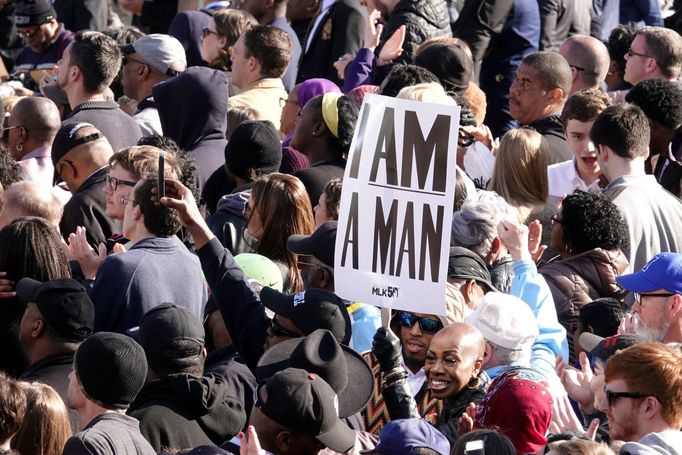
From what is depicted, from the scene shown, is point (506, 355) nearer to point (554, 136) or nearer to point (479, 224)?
point (479, 224)

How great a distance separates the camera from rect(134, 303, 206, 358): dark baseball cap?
5215 mm

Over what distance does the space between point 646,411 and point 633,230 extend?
2245 millimetres

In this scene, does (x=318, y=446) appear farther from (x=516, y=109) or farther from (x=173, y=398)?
(x=516, y=109)

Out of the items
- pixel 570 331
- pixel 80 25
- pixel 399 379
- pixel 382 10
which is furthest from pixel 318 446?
pixel 80 25

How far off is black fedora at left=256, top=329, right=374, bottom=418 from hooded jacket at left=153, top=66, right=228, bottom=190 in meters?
3.40

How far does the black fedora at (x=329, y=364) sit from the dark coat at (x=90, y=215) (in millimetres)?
2283

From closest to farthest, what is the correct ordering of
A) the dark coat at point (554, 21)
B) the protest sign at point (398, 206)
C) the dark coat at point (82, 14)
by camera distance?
1. the protest sign at point (398, 206)
2. the dark coat at point (554, 21)
3. the dark coat at point (82, 14)

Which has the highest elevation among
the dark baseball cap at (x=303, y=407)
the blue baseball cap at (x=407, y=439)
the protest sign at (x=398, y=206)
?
the protest sign at (x=398, y=206)

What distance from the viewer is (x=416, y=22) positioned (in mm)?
10055

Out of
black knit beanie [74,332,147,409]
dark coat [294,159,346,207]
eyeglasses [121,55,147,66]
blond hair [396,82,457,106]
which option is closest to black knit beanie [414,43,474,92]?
blond hair [396,82,457,106]

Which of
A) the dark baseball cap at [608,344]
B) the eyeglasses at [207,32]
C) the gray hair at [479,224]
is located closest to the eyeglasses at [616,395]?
the dark baseball cap at [608,344]

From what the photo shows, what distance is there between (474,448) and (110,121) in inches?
184

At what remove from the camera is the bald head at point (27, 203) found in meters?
6.87

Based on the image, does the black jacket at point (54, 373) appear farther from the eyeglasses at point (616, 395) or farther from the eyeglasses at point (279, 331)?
the eyeglasses at point (616, 395)
